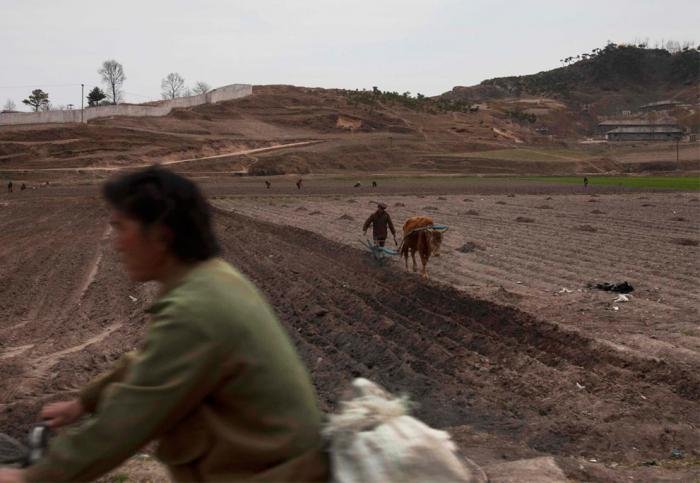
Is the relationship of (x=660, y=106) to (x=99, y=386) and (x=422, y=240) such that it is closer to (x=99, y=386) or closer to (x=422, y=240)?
(x=422, y=240)

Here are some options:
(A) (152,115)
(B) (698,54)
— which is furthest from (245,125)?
(B) (698,54)

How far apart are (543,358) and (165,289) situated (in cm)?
863

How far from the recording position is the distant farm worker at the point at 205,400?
95.0 inches

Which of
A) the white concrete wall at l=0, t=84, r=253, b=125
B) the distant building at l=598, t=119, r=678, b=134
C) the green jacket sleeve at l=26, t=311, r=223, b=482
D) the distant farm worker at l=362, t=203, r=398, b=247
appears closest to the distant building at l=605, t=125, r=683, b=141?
the distant building at l=598, t=119, r=678, b=134

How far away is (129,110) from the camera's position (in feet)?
284

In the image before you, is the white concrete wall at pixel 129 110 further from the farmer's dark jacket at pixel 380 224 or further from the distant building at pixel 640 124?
the farmer's dark jacket at pixel 380 224

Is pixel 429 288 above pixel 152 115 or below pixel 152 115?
below

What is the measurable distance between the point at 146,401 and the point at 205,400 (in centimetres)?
18

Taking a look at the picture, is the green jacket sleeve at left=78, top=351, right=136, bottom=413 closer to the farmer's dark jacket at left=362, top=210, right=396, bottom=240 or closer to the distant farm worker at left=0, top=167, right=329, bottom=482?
the distant farm worker at left=0, top=167, right=329, bottom=482

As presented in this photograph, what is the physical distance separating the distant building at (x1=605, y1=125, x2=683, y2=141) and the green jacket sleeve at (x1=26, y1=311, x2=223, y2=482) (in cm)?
10866

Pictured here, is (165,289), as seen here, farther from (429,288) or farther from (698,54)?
(698,54)

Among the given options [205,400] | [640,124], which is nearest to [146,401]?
[205,400]

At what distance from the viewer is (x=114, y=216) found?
2771 millimetres

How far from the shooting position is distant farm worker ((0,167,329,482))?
2412 millimetres
